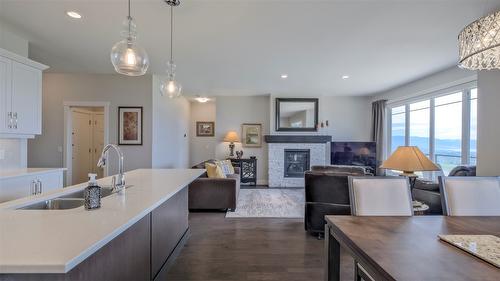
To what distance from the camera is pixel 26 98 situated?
10.5 ft

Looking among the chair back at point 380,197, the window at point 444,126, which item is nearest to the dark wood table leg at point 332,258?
the chair back at point 380,197

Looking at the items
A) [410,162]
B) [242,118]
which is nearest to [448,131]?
[410,162]

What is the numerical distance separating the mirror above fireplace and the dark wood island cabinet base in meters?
4.72

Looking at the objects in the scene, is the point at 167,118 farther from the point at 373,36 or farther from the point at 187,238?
the point at 373,36

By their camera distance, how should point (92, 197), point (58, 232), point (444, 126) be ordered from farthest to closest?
point (444, 126) → point (92, 197) → point (58, 232)

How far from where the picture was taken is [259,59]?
4.14 meters

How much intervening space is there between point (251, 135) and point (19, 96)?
17.6ft

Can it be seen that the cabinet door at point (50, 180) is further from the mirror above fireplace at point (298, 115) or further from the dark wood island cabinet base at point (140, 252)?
the mirror above fireplace at point (298, 115)

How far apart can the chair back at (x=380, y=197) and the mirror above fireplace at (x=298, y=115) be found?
17.3 ft

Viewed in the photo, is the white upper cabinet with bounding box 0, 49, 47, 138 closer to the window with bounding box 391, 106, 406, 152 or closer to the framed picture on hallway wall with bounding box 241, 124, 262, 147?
the framed picture on hallway wall with bounding box 241, 124, 262, 147

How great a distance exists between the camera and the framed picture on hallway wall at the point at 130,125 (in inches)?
198

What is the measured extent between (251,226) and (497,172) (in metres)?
3.06

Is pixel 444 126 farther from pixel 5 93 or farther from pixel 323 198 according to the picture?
pixel 5 93

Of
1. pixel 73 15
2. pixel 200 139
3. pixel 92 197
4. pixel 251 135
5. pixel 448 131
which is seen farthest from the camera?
pixel 200 139
